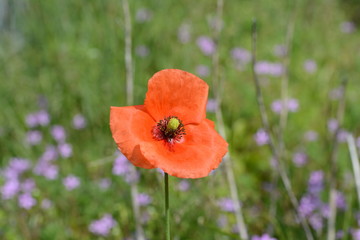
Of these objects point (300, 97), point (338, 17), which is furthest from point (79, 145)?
point (338, 17)

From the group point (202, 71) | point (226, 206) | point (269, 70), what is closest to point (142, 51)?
point (202, 71)

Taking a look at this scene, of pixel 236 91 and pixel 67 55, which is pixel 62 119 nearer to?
pixel 67 55

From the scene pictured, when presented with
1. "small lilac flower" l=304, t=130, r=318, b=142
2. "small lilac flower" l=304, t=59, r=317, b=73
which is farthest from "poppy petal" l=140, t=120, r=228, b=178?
"small lilac flower" l=304, t=59, r=317, b=73

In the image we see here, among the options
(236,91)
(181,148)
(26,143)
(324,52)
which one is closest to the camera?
(181,148)

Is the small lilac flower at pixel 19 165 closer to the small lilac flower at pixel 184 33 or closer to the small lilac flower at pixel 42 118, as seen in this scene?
the small lilac flower at pixel 42 118

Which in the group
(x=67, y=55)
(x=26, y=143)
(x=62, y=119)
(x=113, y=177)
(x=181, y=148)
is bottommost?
(x=181, y=148)

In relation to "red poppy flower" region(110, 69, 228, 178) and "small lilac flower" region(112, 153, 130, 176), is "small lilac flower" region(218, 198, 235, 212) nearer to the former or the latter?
"small lilac flower" region(112, 153, 130, 176)

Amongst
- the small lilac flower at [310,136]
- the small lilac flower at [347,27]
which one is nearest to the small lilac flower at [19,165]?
the small lilac flower at [310,136]
